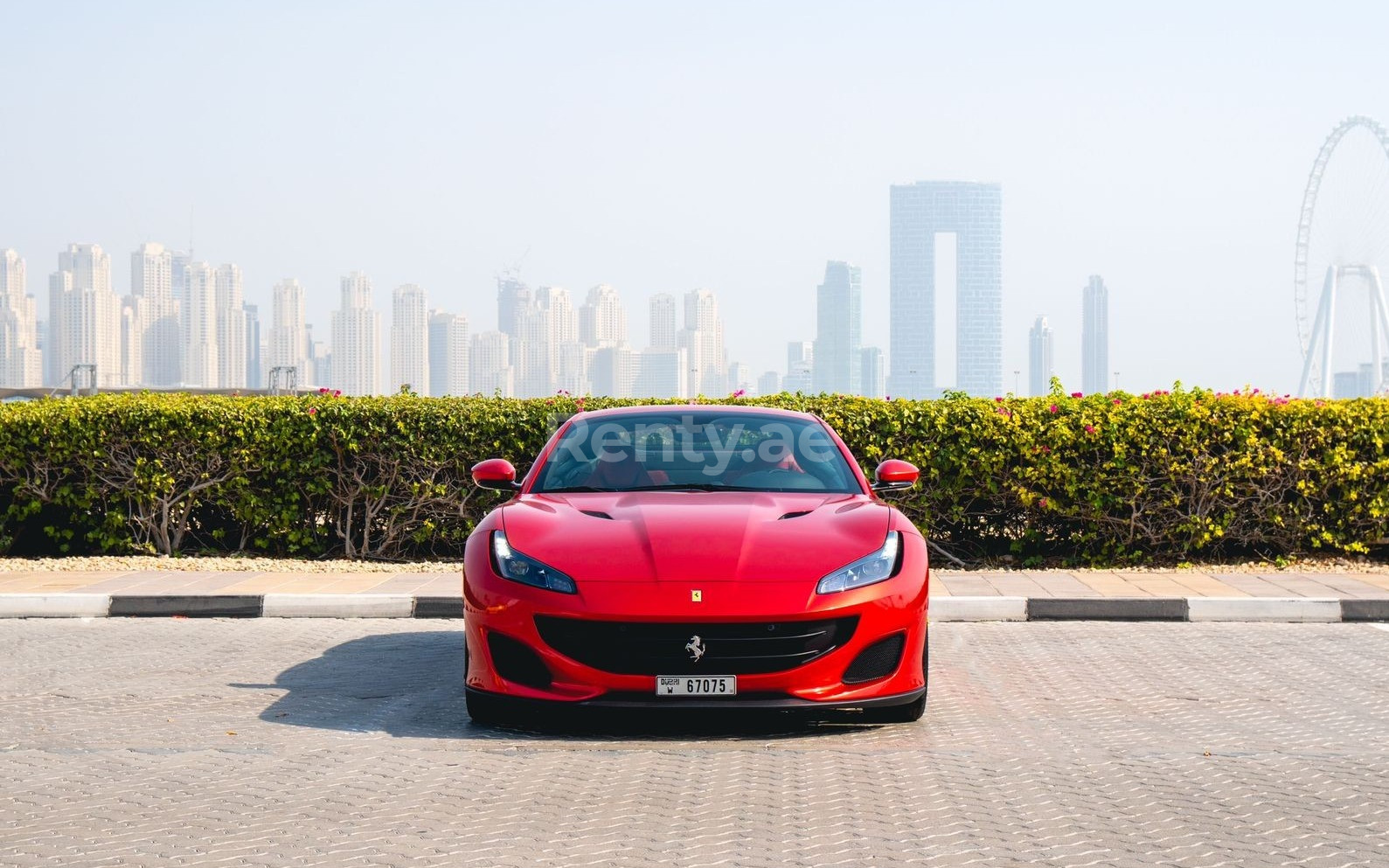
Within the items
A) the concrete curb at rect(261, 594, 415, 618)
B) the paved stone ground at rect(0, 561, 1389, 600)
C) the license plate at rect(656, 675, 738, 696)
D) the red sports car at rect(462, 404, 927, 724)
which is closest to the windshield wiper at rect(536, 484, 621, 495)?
the red sports car at rect(462, 404, 927, 724)

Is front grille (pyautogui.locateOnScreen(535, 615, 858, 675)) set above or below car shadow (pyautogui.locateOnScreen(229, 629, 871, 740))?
above

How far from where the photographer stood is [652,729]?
5.89 m

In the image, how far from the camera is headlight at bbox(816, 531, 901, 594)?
Result: 18.3 ft

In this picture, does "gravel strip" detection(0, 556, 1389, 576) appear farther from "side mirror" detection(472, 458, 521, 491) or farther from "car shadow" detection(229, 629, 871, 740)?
"side mirror" detection(472, 458, 521, 491)

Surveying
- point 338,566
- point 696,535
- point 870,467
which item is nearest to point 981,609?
point 870,467

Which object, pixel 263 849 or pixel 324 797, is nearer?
pixel 263 849

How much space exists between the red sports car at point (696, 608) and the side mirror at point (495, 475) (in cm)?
46

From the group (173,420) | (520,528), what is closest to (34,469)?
(173,420)

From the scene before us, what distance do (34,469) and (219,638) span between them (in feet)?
14.8

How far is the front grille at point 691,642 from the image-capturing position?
17.8 ft

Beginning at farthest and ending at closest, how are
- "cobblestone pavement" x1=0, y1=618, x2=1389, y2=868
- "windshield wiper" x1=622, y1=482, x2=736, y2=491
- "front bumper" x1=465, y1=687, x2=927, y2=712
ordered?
"windshield wiper" x1=622, y1=482, x2=736, y2=491
"front bumper" x1=465, y1=687, x2=927, y2=712
"cobblestone pavement" x1=0, y1=618, x2=1389, y2=868

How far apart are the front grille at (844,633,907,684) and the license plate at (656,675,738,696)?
0.53m

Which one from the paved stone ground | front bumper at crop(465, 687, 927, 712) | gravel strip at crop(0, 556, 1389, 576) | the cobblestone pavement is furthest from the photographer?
gravel strip at crop(0, 556, 1389, 576)

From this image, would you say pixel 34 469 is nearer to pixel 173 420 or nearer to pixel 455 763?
pixel 173 420
